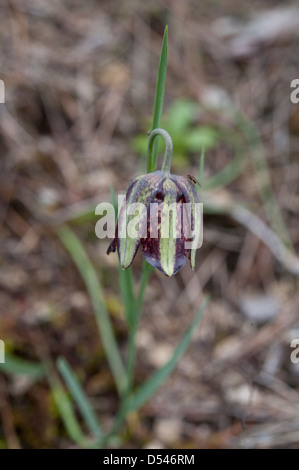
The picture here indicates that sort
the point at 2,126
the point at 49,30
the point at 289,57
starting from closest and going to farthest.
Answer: the point at 2,126 → the point at 49,30 → the point at 289,57

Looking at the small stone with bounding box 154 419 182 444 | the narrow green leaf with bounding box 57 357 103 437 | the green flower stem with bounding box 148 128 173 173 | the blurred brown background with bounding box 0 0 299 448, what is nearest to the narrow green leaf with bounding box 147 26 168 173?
the green flower stem with bounding box 148 128 173 173

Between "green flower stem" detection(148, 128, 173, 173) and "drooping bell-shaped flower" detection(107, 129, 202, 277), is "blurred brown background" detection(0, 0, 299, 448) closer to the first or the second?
"drooping bell-shaped flower" detection(107, 129, 202, 277)

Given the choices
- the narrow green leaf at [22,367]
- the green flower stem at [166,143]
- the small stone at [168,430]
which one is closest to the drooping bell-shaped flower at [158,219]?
the green flower stem at [166,143]

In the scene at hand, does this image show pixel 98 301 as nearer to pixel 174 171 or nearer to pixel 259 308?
pixel 259 308

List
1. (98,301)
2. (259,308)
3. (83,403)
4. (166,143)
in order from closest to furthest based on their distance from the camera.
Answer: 1. (166,143)
2. (83,403)
3. (98,301)
4. (259,308)

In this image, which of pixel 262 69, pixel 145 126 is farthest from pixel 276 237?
pixel 262 69

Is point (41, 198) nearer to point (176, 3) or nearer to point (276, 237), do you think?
point (276, 237)

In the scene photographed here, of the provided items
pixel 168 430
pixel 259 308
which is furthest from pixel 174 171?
pixel 168 430
